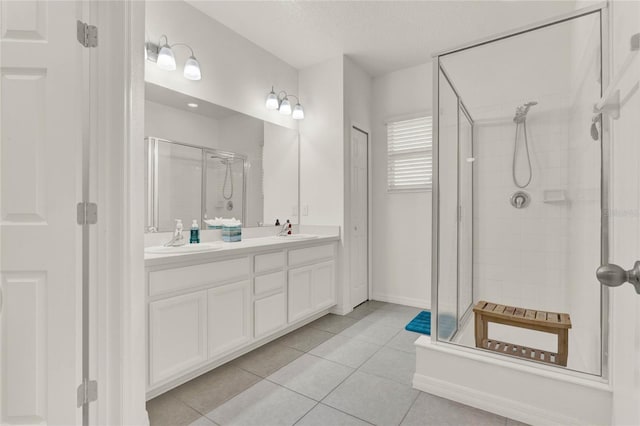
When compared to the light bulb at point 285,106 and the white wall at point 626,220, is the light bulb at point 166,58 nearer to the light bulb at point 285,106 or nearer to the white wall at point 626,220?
the light bulb at point 285,106

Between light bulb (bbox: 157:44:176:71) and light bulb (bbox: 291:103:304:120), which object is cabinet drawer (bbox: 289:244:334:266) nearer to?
light bulb (bbox: 291:103:304:120)

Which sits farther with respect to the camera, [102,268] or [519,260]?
[519,260]

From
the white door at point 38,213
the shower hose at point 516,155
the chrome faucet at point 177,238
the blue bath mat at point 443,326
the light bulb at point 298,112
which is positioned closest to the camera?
the white door at point 38,213

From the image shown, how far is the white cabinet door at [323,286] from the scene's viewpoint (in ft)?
9.66

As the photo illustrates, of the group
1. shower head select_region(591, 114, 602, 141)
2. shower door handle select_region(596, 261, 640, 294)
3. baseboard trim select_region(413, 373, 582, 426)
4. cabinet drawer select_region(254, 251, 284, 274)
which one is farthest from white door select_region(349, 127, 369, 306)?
shower door handle select_region(596, 261, 640, 294)

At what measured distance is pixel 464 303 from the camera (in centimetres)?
245

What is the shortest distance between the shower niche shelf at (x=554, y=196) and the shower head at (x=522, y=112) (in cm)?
66

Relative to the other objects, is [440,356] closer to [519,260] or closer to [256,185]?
[519,260]

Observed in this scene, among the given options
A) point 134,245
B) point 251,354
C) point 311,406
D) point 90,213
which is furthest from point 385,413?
point 90,213

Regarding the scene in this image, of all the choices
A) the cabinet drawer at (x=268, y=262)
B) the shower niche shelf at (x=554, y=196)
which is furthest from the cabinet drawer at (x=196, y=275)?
the shower niche shelf at (x=554, y=196)

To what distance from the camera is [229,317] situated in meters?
2.06

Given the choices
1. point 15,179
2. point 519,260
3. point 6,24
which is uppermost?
point 6,24

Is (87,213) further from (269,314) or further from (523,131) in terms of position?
(523,131)

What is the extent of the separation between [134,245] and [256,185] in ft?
5.49
